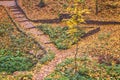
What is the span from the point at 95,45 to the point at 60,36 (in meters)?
3.35

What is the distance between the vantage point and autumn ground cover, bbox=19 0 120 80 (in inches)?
695

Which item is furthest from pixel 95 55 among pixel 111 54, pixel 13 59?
pixel 13 59

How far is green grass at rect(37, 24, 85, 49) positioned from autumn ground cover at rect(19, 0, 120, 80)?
77 cm

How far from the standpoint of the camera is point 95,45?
2133 centimetres

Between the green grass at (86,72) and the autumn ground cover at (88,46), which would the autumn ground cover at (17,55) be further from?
the green grass at (86,72)

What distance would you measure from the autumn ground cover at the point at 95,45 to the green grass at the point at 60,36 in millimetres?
765

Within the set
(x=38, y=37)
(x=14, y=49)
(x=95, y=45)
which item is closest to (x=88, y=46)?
(x=95, y=45)

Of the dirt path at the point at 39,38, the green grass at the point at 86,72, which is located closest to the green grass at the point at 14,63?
the dirt path at the point at 39,38

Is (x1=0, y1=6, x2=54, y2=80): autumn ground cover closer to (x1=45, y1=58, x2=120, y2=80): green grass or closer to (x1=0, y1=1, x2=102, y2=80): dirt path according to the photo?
(x1=0, y1=1, x2=102, y2=80): dirt path

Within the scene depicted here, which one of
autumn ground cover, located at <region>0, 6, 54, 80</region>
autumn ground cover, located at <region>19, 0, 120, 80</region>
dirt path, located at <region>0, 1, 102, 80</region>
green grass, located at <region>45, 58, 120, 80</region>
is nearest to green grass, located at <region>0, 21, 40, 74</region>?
autumn ground cover, located at <region>0, 6, 54, 80</region>

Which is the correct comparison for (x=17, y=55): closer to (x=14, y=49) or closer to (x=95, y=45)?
(x=14, y=49)

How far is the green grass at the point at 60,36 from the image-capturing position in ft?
70.5

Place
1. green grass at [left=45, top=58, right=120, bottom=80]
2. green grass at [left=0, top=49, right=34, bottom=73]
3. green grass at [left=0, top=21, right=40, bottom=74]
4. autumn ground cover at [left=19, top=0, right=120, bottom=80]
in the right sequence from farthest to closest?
green grass at [left=0, top=21, right=40, bottom=74], green grass at [left=0, top=49, right=34, bottom=73], autumn ground cover at [left=19, top=0, right=120, bottom=80], green grass at [left=45, top=58, right=120, bottom=80]

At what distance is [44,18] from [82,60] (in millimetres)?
8658
